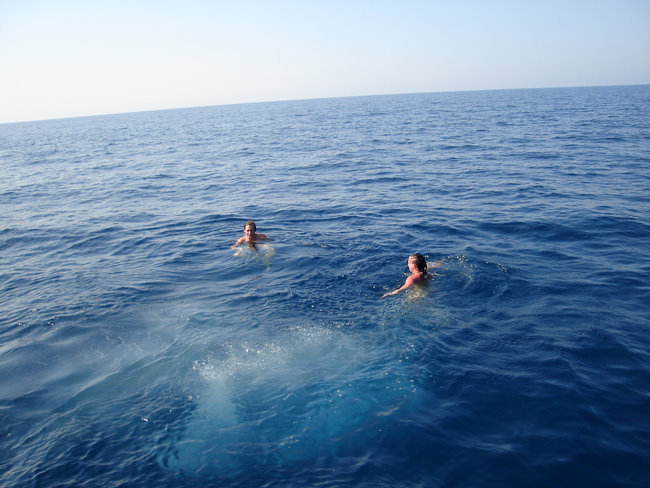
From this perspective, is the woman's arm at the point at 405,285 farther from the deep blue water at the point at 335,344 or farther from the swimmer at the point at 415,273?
the deep blue water at the point at 335,344

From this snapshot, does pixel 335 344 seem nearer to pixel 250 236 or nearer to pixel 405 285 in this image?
pixel 405 285

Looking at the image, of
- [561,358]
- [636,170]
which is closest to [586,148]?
[636,170]

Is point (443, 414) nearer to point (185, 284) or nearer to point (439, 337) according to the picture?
point (439, 337)

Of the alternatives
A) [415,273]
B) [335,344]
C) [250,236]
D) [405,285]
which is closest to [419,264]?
[415,273]

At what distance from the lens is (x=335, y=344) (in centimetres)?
869

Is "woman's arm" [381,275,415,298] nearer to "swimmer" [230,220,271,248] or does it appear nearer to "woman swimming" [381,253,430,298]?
"woman swimming" [381,253,430,298]

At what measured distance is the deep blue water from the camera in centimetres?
608

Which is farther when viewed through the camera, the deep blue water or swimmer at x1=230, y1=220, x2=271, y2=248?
swimmer at x1=230, y1=220, x2=271, y2=248

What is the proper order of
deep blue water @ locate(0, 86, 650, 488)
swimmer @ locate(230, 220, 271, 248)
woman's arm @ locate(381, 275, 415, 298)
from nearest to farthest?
deep blue water @ locate(0, 86, 650, 488) → woman's arm @ locate(381, 275, 415, 298) → swimmer @ locate(230, 220, 271, 248)

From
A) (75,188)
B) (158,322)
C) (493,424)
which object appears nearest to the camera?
(493,424)

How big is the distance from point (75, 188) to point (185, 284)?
63.1 feet

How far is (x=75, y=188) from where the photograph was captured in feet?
85.3

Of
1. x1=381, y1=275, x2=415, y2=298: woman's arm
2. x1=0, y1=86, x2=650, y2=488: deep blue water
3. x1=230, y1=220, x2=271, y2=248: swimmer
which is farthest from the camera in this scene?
x1=230, y1=220, x2=271, y2=248: swimmer

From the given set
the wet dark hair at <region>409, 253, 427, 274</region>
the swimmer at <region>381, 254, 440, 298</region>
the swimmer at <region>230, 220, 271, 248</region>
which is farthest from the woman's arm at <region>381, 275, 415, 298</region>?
the swimmer at <region>230, 220, 271, 248</region>
